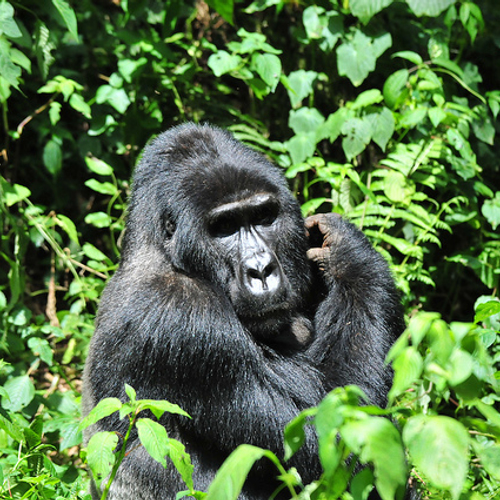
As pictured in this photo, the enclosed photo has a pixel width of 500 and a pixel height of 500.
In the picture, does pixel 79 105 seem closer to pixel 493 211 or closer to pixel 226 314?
pixel 226 314

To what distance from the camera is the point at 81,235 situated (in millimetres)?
5566

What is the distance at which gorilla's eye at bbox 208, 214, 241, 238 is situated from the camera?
308cm

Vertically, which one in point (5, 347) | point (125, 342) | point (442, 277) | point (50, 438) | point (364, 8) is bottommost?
point (50, 438)

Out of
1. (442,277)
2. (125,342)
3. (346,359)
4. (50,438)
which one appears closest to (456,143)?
(442,277)

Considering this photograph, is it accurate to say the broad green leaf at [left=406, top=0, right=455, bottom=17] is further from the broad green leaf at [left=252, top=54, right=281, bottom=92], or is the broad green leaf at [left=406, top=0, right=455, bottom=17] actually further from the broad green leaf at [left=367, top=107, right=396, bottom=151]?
the broad green leaf at [left=252, top=54, right=281, bottom=92]

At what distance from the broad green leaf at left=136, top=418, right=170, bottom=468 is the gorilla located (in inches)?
31.7

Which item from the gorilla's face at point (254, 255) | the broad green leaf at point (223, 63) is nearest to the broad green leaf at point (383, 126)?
the broad green leaf at point (223, 63)

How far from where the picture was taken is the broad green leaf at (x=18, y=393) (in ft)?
12.8

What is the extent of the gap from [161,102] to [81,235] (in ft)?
3.81

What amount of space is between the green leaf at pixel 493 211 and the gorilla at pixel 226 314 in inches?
52.8

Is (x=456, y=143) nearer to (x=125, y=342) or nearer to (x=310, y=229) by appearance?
(x=310, y=229)

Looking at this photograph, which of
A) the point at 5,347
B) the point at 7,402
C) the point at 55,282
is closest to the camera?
the point at 7,402

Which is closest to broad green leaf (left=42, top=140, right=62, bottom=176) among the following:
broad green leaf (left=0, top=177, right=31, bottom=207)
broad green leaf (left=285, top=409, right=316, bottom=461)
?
broad green leaf (left=0, top=177, right=31, bottom=207)

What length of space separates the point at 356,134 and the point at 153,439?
3.03m
